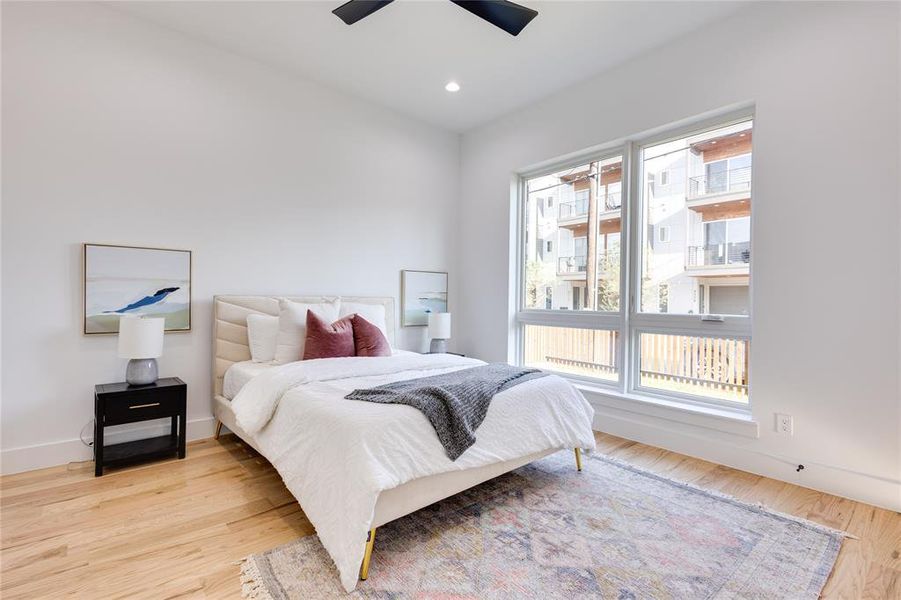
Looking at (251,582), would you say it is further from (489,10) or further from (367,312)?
(489,10)

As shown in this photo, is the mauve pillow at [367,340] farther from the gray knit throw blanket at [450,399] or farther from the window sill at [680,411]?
the window sill at [680,411]

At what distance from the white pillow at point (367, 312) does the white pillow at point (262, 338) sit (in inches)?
22.5

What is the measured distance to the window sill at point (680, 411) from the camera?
278 cm

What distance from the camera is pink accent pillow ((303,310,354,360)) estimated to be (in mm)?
2982

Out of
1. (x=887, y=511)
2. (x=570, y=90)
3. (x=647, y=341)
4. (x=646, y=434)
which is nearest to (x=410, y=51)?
(x=570, y=90)

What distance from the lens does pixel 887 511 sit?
2.23 metres

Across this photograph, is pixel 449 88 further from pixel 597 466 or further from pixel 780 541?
pixel 780 541

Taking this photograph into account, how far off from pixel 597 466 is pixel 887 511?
4.75ft

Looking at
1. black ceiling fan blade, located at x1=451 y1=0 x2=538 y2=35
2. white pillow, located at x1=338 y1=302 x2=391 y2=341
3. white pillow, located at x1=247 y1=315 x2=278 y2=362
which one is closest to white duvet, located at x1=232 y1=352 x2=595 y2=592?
white pillow, located at x1=247 y1=315 x2=278 y2=362

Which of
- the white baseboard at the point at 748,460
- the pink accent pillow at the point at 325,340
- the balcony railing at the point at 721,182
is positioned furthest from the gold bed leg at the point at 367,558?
the balcony railing at the point at 721,182

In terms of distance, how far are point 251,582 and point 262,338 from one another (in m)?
1.85

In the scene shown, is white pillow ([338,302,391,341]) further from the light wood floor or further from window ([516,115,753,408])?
window ([516,115,753,408])

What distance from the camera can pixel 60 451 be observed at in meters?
2.71

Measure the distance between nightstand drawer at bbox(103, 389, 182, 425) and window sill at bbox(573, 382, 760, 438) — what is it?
10.2ft
